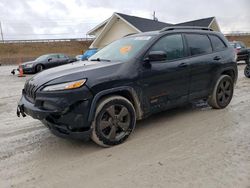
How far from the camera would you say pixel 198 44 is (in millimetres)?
5438

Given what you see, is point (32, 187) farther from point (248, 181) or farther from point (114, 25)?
point (114, 25)

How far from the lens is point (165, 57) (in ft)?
14.7

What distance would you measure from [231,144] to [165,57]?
1.74 meters

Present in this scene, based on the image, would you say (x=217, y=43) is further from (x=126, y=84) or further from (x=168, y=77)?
(x=126, y=84)

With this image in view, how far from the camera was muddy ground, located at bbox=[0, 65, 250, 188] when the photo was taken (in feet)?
10.1

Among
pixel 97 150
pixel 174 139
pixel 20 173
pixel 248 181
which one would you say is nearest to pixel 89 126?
pixel 97 150

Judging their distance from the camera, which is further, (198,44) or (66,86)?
(198,44)

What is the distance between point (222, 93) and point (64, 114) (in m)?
3.82

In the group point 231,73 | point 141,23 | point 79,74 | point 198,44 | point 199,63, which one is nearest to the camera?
point 79,74

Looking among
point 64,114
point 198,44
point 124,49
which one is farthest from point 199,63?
point 64,114

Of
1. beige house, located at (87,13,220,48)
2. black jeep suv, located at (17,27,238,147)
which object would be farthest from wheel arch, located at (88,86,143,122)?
beige house, located at (87,13,220,48)

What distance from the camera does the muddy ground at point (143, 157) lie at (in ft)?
10.1

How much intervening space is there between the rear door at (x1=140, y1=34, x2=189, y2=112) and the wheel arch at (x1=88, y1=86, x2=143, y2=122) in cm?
21

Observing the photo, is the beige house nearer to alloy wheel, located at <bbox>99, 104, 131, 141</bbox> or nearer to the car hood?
the car hood
